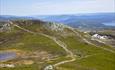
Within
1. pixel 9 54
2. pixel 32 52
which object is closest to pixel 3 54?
pixel 9 54

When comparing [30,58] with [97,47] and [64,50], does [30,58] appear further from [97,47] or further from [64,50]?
[97,47]

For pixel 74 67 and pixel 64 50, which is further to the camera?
pixel 64 50

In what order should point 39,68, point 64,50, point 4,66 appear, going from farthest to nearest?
point 64,50
point 4,66
point 39,68

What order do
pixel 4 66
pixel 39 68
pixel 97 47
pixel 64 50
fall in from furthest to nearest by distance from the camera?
1. pixel 97 47
2. pixel 64 50
3. pixel 4 66
4. pixel 39 68

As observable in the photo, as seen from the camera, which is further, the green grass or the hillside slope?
the hillside slope

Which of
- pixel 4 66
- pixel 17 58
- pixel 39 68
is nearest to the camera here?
pixel 39 68

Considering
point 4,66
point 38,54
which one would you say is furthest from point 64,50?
point 4,66

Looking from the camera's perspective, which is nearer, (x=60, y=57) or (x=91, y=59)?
(x=91, y=59)

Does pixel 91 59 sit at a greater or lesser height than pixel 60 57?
greater

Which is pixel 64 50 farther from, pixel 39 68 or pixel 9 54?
pixel 39 68

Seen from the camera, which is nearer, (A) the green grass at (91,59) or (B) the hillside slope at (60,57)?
(A) the green grass at (91,59)
